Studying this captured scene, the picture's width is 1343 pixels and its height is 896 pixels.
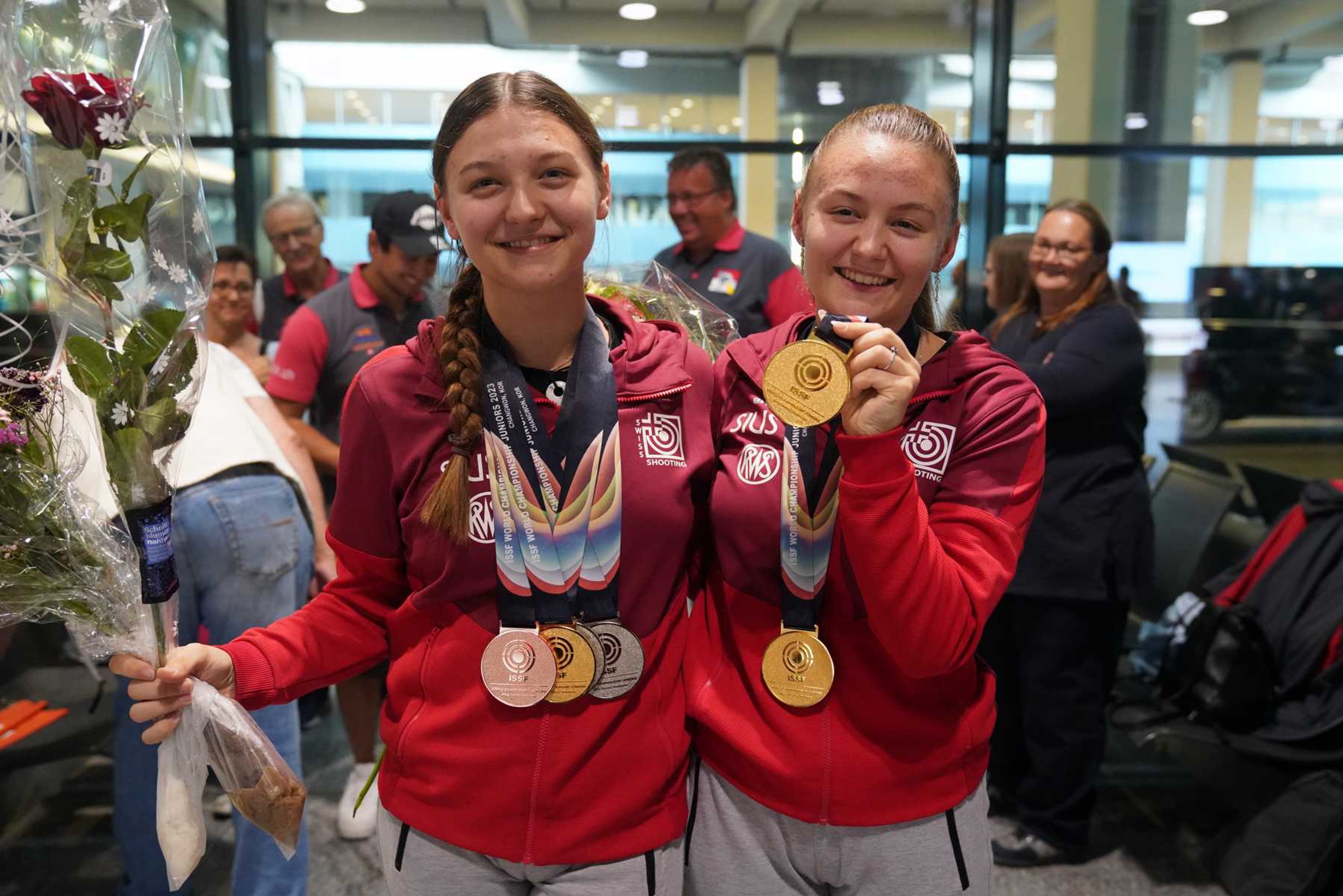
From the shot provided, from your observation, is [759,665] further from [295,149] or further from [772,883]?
[295,149]

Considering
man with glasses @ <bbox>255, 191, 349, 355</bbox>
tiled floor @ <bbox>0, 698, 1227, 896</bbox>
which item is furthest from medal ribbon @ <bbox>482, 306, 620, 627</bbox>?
man with glasses @ <bbox>255, 191, 349, 355</bbox>

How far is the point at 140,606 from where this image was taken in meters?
1.22

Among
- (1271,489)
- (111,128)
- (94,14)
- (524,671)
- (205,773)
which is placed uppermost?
(94,14)

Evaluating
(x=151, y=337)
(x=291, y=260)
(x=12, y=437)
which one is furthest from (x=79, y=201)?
(x=291, y=260)

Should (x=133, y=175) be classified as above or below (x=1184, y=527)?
above

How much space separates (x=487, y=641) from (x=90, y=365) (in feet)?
1.77

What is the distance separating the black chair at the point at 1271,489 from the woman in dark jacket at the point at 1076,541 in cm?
109

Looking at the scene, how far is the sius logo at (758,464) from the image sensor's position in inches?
50.0

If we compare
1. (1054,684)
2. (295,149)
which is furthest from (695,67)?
(1054,684)

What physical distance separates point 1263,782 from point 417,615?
2.37m

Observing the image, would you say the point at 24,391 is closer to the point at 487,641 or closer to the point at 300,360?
the point at 487,641

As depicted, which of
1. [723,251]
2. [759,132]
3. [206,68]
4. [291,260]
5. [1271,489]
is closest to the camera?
[1271,489]

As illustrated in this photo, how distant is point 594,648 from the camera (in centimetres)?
124

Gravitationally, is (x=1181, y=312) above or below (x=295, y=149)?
below
